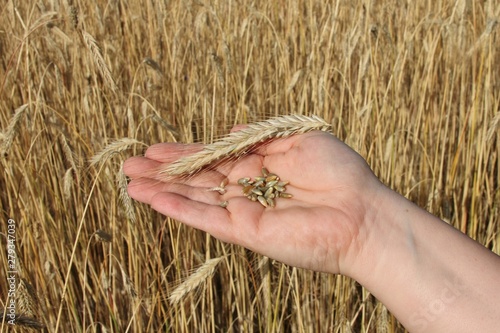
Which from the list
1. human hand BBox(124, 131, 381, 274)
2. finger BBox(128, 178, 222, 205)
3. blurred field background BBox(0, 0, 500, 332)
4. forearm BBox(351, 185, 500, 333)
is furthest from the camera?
blurred field background BBox(0, 0, 500, 332)

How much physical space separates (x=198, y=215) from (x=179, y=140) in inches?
36.7

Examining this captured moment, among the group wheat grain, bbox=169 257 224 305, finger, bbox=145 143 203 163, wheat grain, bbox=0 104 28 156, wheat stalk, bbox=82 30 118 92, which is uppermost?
wheat stalk, bbox=82 30 118 92

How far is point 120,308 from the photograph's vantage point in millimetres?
1889

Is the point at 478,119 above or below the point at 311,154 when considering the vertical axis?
below

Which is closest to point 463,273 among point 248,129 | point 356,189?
point 356,189

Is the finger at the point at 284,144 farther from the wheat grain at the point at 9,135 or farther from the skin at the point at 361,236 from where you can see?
the wheat grain at the point at 9,135

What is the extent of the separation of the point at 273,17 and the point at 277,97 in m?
0.87

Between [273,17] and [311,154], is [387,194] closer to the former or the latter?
[311,154]

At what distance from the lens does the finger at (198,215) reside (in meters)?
1.30

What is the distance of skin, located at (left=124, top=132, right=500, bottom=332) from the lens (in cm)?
115

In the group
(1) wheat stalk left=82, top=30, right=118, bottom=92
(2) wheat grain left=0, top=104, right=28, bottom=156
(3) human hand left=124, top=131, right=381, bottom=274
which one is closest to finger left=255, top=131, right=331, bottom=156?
(3) human hand left=124, top=131, right=381, bottom=274

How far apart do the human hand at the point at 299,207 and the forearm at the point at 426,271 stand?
5 centimetres

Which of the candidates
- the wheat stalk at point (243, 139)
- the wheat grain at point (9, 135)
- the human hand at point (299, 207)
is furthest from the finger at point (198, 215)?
the wheat grain at point (9, 135)

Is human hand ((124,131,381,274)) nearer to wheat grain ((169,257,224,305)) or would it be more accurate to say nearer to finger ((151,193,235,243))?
finger ((151,193,235,243))
